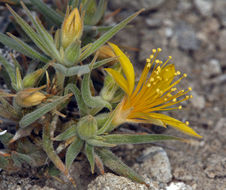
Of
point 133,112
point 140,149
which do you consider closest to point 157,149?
point 140,149

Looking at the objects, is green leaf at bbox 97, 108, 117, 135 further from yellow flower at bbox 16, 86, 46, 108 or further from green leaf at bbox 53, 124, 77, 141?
yellow flower at bbox 16, 86, 46, 108

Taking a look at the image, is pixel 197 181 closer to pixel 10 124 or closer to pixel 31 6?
pixel 10 124

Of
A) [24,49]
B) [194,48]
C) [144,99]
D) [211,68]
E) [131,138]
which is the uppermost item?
[24,49]

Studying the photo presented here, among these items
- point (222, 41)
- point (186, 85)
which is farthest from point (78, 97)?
point (222, 41)

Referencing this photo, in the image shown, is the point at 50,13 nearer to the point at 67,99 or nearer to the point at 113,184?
the point at 67,99

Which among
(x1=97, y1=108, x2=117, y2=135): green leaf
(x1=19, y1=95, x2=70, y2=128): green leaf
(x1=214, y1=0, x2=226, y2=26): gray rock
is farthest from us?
(x1=214, y1=0, x2=226, y2=26): gray rock

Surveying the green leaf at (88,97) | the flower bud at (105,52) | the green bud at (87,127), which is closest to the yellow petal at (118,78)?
the green leaf at (88,97)

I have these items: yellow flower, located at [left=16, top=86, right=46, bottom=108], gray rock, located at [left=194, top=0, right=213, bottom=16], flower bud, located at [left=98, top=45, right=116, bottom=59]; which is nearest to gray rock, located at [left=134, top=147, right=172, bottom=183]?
flower bud, located at [left=98, top=45, right=116, bottom=59]
